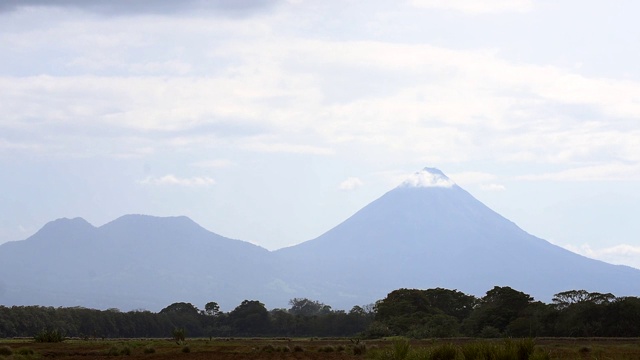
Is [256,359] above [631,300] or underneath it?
underneath

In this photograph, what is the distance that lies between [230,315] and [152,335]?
37.8 ft

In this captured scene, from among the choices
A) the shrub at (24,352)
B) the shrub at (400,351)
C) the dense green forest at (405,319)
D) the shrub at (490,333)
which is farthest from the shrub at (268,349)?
the shrub at (490,333)

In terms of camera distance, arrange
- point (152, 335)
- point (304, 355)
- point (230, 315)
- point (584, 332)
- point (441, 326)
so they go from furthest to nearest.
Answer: point (230, 315)
point (152, 335)
point (441, 326)
point (584, 332)
point (304, 355)

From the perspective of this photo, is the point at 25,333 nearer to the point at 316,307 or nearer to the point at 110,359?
the point at 110,359

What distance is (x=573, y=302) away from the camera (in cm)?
7056

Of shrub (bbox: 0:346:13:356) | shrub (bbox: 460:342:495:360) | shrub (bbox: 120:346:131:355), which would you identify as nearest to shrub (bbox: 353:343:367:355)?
shrub (bbox: 120:346:131:355)

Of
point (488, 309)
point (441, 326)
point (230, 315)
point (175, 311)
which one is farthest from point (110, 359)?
point (175, 311)

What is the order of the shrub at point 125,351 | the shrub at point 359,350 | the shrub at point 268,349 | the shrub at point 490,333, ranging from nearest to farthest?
the shrub at point 359,350 → the shrub at point 125,351 → the shrub at point 268,349 → the shrub at point 490,333

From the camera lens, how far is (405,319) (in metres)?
74.9

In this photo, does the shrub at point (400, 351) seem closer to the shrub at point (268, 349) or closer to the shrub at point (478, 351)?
the shrub at point (478, 351)

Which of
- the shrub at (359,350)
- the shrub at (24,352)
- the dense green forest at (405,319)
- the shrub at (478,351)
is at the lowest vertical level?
the shrub at (478,351)

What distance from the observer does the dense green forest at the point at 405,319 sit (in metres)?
63.1

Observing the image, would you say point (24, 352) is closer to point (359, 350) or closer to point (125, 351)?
point (125, 351)

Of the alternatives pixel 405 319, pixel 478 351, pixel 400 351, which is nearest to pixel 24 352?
pixel 400 351
